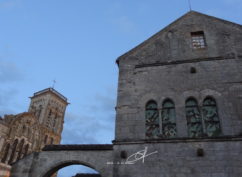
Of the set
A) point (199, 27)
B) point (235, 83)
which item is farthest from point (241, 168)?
point (199, 27)

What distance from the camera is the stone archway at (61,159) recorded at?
1111cm

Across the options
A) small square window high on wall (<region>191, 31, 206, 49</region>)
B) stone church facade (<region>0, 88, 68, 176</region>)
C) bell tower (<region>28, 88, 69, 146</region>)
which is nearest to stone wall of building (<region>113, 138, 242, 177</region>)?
small square window high on wall (<region>191, 31, 206, 49</region>)

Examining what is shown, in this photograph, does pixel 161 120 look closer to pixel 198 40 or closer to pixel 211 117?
pixel 211 117

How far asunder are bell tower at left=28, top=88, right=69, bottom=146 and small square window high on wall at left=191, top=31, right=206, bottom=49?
41574mm

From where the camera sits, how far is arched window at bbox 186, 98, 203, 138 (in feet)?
34.9

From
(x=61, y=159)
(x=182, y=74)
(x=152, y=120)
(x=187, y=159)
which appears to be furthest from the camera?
(x=182, y=74)

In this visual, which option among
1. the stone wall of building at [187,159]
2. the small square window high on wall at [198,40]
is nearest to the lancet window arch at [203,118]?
the stone wall of building at [187,159]

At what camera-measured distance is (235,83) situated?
37.1 feet

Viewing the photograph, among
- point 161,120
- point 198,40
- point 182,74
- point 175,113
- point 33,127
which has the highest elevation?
point 33,127

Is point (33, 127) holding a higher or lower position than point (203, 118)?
higher

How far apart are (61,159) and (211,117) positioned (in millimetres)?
7273

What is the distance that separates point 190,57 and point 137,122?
15.0ft

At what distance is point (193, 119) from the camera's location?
11.0m
